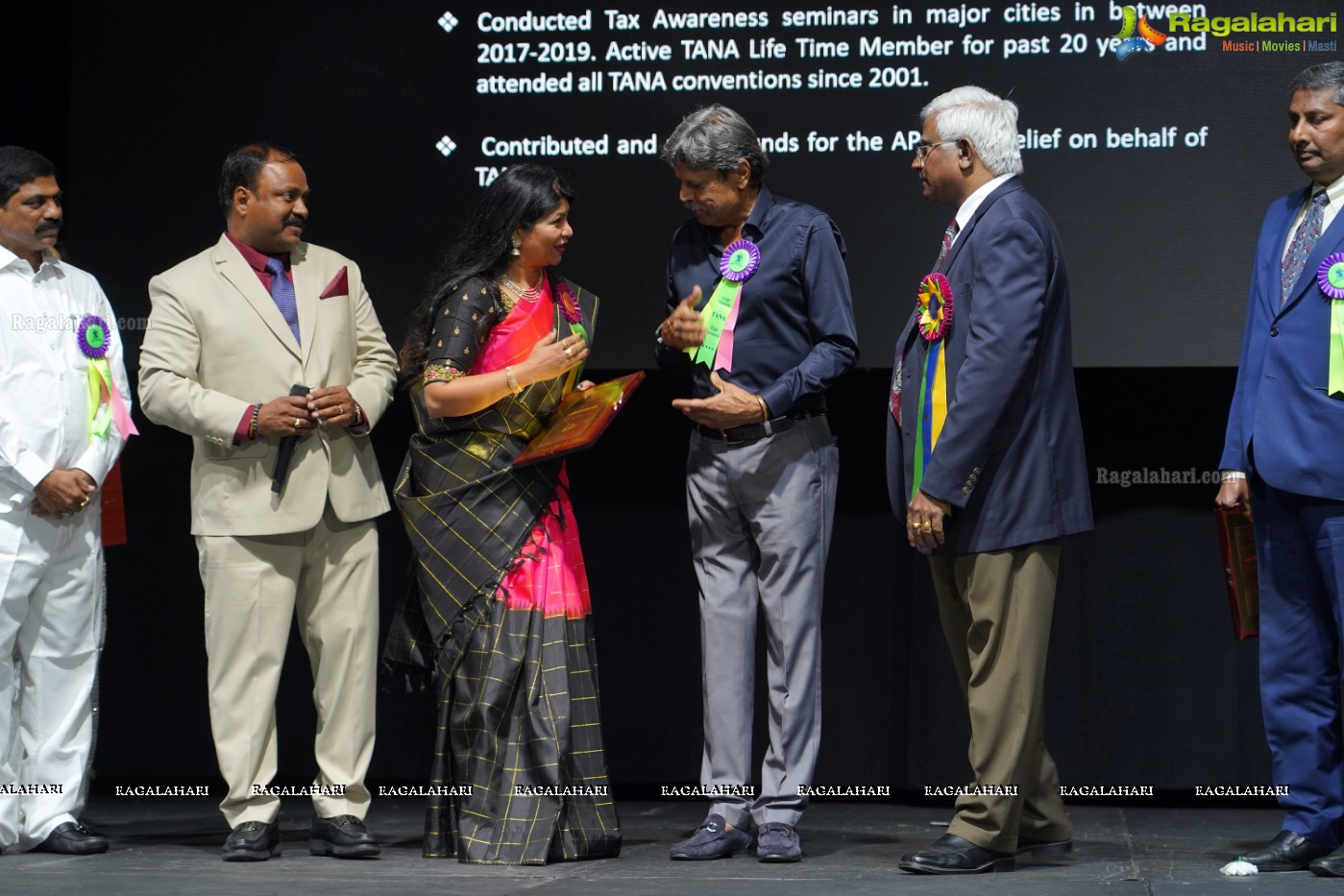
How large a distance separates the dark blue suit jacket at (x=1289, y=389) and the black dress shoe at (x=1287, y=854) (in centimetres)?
75

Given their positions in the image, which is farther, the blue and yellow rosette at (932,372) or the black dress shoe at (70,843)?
the black dress shoe at (70,843)

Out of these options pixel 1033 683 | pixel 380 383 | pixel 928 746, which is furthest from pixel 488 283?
pixel 928 746

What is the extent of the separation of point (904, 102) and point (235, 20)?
1975 millimetres

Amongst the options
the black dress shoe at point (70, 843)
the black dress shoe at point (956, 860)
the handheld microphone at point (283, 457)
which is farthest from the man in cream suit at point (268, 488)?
the black dress shoe at point (956, 860)

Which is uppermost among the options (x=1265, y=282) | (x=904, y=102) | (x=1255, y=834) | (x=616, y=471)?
(x=904, y=102)

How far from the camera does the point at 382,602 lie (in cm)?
507

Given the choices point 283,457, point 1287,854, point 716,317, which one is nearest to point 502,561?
point 283,457

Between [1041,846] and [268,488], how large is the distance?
1985mm

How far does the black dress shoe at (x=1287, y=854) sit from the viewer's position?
3.48 metres

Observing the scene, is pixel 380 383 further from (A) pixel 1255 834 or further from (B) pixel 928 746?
(A) pixel 1255 834

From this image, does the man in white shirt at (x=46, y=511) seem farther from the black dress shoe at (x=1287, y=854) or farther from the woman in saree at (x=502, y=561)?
the black dress shoe at (x=1287, y=854)

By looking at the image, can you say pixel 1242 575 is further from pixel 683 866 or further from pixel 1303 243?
pixel 683 866

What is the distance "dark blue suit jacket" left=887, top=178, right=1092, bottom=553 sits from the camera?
344 centimetres

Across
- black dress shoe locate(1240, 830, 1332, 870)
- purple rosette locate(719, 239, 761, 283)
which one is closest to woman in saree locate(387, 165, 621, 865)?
purple rosette locate(719, 239, 761, 283)
